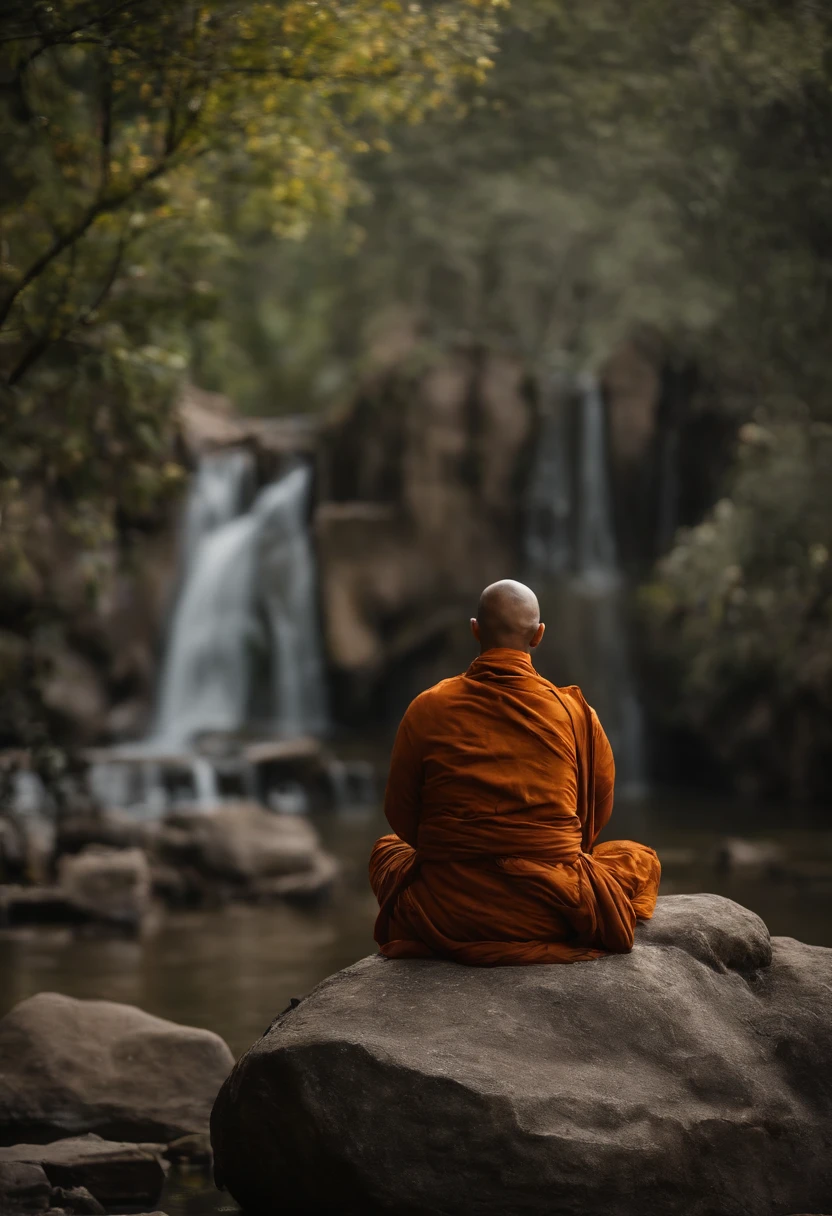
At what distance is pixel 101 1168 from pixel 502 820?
2168 millimetres

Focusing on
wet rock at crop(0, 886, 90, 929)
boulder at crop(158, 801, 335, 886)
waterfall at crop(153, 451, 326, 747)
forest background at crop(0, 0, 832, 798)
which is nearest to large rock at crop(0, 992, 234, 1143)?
forest background at crop(0, 0, 832, 798)

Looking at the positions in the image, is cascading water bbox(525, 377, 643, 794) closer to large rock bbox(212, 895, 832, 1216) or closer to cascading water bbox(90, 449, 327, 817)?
cascading water bbox(90, 449, 327, 817)

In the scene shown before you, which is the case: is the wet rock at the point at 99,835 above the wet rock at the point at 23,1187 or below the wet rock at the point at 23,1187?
below

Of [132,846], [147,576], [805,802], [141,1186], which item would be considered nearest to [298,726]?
[147,576]

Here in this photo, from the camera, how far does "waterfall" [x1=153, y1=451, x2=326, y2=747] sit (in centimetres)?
2344

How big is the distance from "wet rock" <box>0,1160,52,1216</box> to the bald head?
98.4 inches

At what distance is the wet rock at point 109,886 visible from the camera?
11.5m

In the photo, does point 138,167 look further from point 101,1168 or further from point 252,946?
point 101,1168

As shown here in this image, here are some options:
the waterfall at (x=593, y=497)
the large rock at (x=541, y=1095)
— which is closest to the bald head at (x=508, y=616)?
the large rock at (x=541, y=1095)

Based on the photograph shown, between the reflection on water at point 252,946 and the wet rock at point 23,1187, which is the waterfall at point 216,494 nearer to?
the reflection on water at point 252,946

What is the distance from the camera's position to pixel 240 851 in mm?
12883

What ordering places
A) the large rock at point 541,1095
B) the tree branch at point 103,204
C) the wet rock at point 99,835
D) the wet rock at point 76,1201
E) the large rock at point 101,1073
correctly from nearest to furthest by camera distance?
the large rock at point 541,1095 → the wet rock at point 76,1201 → the large rock at point 101,1073 → the tree branch at point 103,204 → the wet rock at point 99,835

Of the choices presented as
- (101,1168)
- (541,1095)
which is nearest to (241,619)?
(101,1168)

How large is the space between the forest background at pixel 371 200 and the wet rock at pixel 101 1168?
14.0 ft
